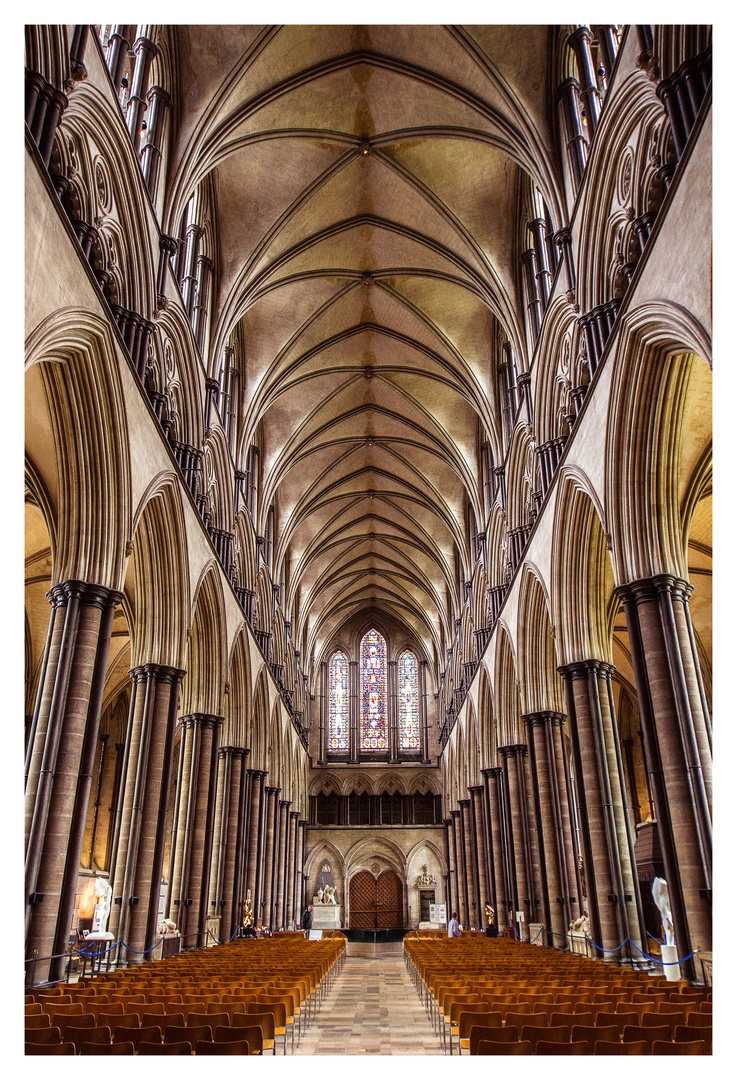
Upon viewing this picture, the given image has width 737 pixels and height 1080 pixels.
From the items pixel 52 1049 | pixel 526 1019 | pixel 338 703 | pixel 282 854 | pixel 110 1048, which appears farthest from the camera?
pixel 338 703

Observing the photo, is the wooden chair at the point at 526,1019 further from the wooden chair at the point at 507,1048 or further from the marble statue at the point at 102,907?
the marble statue at the point at 102,907

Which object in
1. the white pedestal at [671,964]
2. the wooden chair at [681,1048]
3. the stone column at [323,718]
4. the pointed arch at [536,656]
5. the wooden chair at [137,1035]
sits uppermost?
the stone column at [323,718]

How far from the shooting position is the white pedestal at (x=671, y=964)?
376 inches

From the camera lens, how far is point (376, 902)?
37906 millimetres

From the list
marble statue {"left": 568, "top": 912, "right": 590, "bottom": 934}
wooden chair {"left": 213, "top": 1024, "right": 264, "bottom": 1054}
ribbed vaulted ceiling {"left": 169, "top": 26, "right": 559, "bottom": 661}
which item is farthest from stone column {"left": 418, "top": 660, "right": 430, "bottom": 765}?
wooden chair {"left": 213, "top": 1024, "right": 264, "bottom": 1054}

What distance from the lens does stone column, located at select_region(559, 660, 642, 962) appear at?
500 inches

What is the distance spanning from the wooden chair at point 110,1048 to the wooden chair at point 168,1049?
0.35 ft

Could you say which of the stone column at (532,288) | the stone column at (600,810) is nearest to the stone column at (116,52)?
the stone column at (532,288)

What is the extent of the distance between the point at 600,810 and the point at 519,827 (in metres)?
8.32

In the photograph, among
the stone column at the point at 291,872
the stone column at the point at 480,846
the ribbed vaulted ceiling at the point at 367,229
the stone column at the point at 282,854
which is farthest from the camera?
the stone column at the point at 291,872

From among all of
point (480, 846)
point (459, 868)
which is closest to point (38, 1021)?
point (480, 846)

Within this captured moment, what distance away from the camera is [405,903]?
3772 cm

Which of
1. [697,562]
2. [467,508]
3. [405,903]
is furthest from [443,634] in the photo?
[697,562]

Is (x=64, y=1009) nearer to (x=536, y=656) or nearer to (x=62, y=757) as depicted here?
(x=62, y=757)
